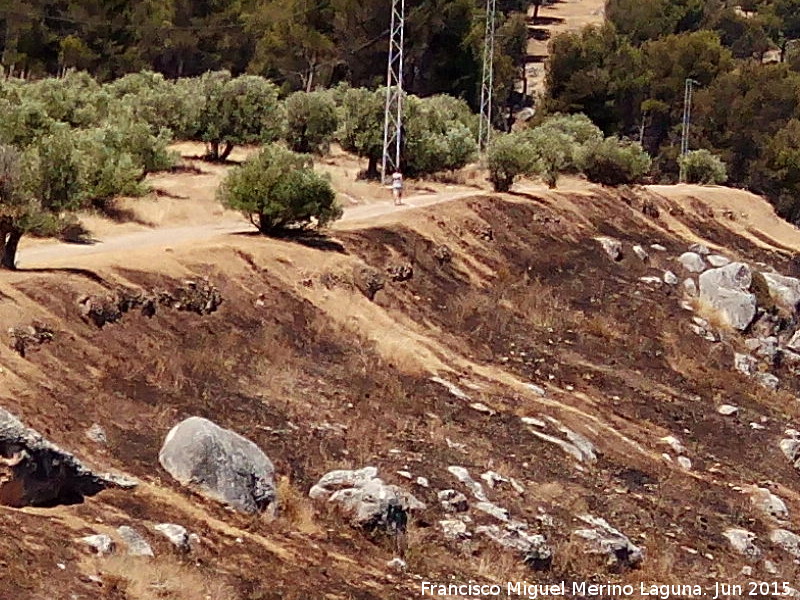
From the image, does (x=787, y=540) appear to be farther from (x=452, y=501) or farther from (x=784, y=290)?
(x=784, y=290)

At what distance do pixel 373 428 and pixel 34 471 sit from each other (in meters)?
5.58

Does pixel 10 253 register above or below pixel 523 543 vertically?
above

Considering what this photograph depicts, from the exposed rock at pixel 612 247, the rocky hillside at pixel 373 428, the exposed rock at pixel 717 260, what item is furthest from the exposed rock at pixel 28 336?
the exposed rock at pixel 717 260

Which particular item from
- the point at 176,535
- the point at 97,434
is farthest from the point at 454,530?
the point at 97,434

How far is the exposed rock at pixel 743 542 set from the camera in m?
14.2

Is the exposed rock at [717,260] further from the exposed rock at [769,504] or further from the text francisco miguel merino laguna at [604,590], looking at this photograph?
the text francisco miguel merino laguna at [604,590]

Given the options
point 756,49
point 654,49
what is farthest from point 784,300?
point 756,49

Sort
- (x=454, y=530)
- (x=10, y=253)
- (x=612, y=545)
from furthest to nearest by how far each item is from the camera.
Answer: (x=10, y=253) < (x=612, y=545) < (x=454, y=530)

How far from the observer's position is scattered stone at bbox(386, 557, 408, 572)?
10.9 m

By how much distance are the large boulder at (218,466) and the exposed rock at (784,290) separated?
21.7m

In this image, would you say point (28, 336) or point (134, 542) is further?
point (28, 336)

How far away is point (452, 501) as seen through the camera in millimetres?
12648

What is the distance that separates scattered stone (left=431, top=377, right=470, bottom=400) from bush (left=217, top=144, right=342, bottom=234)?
556cm

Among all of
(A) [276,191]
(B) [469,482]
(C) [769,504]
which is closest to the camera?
(B) [469,482]
